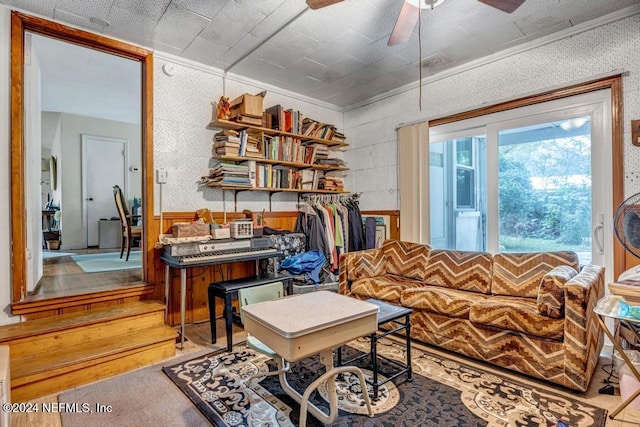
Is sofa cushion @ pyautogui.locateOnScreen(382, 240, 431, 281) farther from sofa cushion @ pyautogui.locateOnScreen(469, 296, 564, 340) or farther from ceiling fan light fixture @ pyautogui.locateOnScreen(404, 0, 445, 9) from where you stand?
ceiling fan light fixture @ pyautogui.locateOnScreen(404, 0, 445, 9)

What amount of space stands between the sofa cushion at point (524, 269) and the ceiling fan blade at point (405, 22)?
202cm

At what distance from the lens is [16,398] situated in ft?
6.56

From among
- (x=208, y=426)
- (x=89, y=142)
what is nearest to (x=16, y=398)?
(x=208, y=426)

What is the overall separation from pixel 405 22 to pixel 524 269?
2.14 metres

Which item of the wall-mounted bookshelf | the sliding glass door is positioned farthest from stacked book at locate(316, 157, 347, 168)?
the sliding glass door

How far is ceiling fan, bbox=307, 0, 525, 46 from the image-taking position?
77.6 inches

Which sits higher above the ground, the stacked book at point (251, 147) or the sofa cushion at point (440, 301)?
the stacked book at point (251, 147)

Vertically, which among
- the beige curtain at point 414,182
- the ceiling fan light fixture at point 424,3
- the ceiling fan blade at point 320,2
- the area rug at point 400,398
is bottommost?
the area rug at point 400,398

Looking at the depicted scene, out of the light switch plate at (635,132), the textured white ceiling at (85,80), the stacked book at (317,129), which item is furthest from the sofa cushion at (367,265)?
the textured white ceiling at (85,80)

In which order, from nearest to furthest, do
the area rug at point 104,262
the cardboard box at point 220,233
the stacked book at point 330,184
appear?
the cardboard box at point 220,233 < the area rug at point 104,262 < the stacked book at point 330,184

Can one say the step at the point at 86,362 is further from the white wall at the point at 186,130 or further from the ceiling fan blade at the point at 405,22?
the ceiling fan blade at the point at 405,22

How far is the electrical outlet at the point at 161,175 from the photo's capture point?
3229mm

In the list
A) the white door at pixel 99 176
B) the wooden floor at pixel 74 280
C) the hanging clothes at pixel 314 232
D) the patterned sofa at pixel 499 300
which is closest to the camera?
the patterned sofa at pixel 499 300

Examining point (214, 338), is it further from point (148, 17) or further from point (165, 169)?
point (148, 17)
